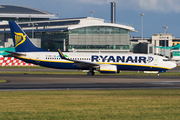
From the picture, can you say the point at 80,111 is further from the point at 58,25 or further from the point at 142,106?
the point at 58,25

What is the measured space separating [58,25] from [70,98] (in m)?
92.3

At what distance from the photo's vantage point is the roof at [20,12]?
147 meters

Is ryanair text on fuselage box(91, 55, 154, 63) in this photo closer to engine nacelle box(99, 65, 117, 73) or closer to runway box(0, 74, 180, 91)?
engine nacelle box(99, 65, 117, 73)

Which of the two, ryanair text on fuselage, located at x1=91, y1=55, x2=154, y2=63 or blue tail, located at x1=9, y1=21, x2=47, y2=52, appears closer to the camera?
ryanair text on fuselage, located at x1=91, y1=55, x2=154, y2=63

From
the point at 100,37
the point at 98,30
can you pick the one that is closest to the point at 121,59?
the point at 100,37

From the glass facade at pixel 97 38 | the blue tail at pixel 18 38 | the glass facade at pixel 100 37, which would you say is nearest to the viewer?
the blue tail at pixel 18 38

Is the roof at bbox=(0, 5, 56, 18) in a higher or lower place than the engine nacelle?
higher

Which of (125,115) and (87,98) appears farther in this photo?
(87,98)

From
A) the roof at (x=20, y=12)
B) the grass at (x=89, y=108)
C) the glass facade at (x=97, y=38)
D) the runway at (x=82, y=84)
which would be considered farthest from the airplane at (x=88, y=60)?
the roof at (x=20, y=12)

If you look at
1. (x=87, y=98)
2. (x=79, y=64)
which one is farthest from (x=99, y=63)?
(x=87, y=98)

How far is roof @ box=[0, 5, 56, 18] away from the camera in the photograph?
146675 millimetres

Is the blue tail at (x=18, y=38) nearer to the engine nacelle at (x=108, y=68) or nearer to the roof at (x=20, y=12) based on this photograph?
the engine nacelle at (x=108, y=68)

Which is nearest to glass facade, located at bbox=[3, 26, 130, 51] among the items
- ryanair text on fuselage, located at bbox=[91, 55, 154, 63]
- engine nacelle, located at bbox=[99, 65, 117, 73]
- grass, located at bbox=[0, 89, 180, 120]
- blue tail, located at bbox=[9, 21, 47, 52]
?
blue tail, located at bbox=[9, 21, 47, 52]

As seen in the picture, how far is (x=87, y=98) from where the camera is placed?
2020 centimetres
